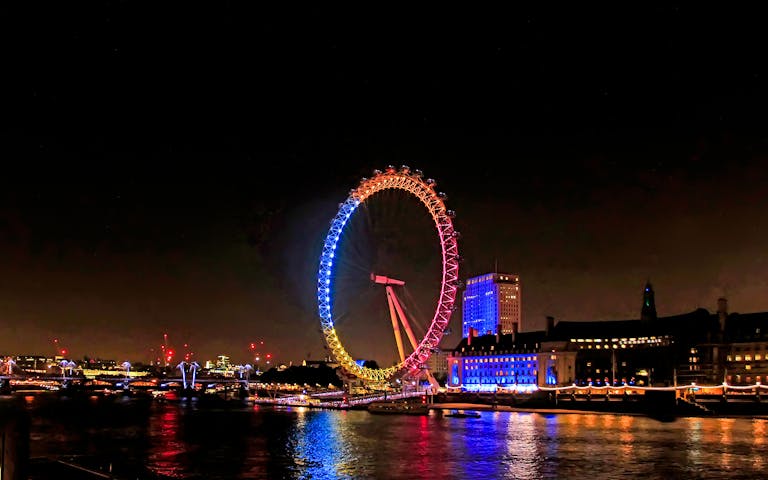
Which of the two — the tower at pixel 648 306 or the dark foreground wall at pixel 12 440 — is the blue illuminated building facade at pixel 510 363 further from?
the dark foreground wall at pixel 12 440

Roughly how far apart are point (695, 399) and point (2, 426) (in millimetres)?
104781

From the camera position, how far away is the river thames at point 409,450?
3784 centimetres

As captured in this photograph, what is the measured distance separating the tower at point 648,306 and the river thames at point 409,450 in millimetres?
77087

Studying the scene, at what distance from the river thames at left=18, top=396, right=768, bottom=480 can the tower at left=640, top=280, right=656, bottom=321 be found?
253ft

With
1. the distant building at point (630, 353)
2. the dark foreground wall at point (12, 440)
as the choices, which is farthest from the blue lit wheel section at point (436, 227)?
the dark foreground wall at point (12, 440)

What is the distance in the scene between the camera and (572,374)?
487ft

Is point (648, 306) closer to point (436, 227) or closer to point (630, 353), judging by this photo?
point (630, 353)

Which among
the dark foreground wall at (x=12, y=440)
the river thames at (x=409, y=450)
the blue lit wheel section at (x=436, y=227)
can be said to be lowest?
the river thames at (x=409, y=450)

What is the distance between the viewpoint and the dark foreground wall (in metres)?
10.8

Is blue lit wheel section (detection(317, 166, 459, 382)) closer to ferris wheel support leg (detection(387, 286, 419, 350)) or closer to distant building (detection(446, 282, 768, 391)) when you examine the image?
ferris wheel support leg (detection(387, 286, 419, 350))

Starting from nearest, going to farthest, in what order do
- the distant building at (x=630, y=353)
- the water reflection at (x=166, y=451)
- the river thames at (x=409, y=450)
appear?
the water reflection at (x=166, y=451) → the river thames at (x=409, y=450) → the distant building at (x=630, y=353)

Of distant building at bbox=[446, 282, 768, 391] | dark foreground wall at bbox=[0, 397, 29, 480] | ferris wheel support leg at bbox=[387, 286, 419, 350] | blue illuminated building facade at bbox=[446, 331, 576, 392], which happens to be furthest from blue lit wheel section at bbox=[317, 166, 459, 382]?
dark foreground wall at bbox=[0, 397, 29, 480]

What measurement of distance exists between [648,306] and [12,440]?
507ft

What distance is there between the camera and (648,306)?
154m
